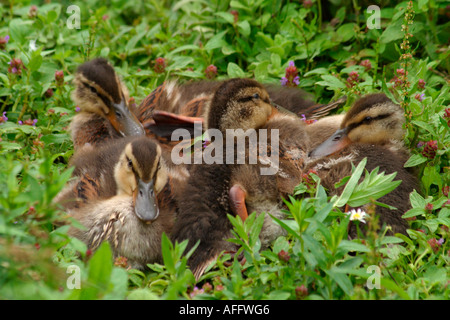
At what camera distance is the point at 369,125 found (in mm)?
3488

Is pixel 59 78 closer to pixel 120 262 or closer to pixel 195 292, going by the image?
pixel 120 262

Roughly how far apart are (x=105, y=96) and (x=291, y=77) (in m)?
1.39

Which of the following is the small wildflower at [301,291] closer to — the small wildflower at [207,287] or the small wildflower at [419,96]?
the small wildflower at [207,287]

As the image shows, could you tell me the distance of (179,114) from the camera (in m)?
3.96


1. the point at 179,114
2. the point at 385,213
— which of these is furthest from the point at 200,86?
the point at 385,213

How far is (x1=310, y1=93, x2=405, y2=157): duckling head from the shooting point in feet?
11.4

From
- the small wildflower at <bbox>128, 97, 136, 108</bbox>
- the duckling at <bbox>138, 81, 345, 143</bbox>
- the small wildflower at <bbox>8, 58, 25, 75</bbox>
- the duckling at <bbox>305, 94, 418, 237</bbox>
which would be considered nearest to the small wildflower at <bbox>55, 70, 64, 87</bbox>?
the small wildflower at <bbox>8, 58, 25, 75</bbox>

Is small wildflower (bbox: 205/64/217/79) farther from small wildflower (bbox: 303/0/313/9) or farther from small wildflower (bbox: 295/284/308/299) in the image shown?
small wildflower (bbox: 295/284/308/299)

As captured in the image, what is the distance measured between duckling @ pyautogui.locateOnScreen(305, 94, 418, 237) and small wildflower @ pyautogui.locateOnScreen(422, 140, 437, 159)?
0.12m

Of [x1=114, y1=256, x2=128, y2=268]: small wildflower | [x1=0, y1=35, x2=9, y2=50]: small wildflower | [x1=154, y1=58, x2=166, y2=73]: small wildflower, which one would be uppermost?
[x1=0, y1=35, x2=9, y2=50]: small wildflower

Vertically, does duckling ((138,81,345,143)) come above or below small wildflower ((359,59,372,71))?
below

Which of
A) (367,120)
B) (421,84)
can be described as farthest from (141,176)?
(421,84)

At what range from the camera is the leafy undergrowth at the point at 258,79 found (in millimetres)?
2264
